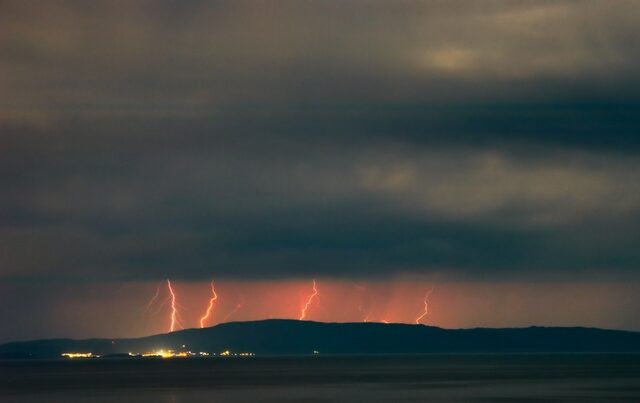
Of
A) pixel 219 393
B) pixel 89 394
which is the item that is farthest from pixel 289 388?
pixel 89 394

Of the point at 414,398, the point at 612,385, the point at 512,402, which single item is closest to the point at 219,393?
the point at 414,398

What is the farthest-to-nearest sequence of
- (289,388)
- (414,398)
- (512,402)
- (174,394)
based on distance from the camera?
(289,388), (174,394), (414,398), (512,402)

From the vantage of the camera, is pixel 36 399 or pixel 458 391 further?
pixel 458 391

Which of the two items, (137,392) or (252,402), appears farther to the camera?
(137,392)

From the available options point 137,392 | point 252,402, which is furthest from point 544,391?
point 137,392

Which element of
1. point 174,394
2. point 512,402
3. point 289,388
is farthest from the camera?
point 289,388

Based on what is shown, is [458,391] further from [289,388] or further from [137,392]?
[137,392]

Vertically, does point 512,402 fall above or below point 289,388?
below

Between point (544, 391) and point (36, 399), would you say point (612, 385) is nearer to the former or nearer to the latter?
point (544, 391)

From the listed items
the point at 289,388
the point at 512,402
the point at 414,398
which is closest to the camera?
the point at 512,402
